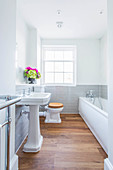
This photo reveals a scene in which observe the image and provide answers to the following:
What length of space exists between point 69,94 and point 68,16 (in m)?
2.15

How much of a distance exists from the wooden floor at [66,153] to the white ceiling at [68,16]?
95.5 inches

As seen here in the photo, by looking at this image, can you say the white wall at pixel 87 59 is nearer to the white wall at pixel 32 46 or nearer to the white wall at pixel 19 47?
the white wall at pixel 32 46

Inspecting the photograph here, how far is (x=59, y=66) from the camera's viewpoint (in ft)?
12.4

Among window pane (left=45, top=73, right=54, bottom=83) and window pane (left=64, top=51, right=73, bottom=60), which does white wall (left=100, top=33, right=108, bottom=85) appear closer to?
window pane (left=64, top=51, right=73, bottom=60)

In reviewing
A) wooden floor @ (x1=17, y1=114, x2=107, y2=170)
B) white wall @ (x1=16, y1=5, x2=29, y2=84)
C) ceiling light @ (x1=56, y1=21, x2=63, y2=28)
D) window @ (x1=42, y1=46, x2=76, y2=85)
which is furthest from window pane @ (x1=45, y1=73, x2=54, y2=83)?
wooden floor @ (x1=17, y1=114, x2=107, y2=170)

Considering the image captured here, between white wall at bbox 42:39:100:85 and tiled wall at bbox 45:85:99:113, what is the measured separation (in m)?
0.23

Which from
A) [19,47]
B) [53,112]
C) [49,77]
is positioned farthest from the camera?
[49,77]

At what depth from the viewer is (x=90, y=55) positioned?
363cm

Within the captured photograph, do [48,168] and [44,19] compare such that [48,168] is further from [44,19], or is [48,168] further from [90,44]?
[90,44]

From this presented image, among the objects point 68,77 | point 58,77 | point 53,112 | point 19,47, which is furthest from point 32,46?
point 53,112

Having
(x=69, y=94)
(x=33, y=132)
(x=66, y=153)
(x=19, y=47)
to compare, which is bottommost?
(x=66, y=153)

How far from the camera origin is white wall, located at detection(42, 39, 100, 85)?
3621 millimetres

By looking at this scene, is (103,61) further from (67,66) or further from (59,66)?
(59,66)

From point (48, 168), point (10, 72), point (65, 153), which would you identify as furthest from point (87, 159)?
point (10, 72)
